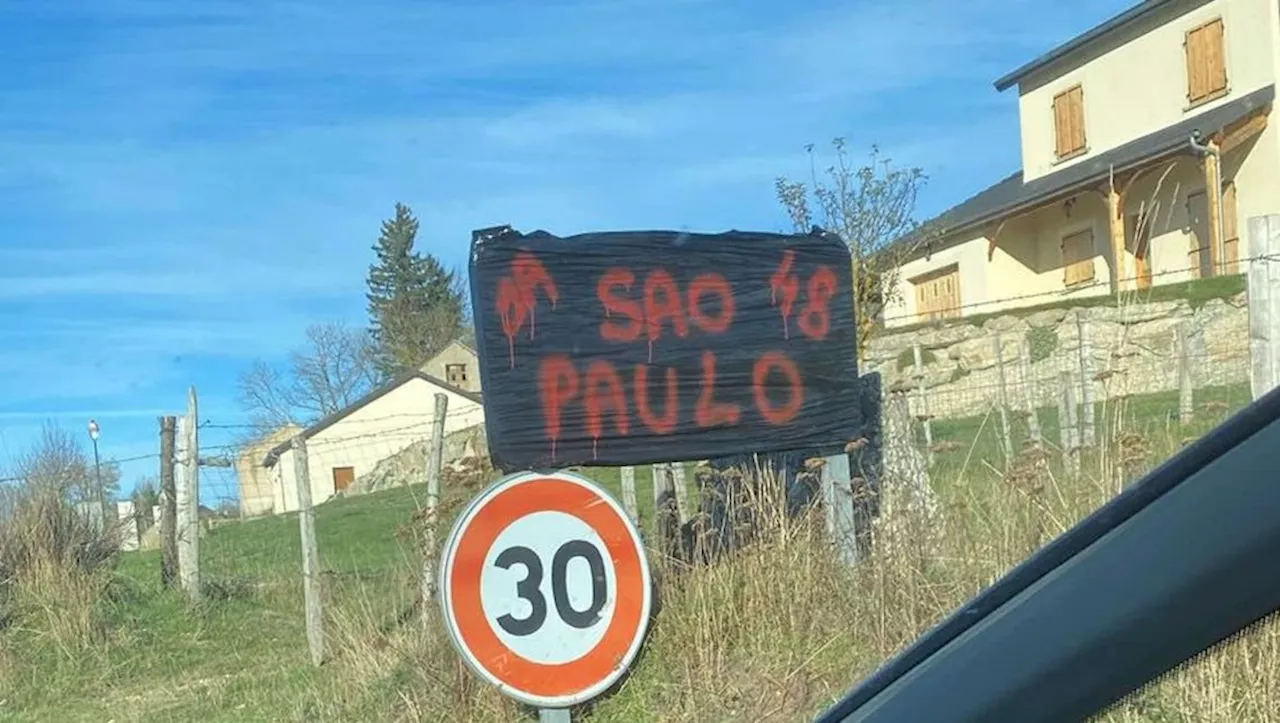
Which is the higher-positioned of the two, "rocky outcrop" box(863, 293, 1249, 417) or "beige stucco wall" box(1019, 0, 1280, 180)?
"beige stucco wall" box(1019, 0, 1280, 180)

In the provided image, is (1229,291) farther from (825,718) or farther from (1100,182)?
(825,718)

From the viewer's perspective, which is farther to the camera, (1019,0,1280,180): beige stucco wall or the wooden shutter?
(1019,0,1280,180): beige stucco wall

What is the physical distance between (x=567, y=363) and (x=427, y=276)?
8256 cm

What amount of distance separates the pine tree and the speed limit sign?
75528 mm

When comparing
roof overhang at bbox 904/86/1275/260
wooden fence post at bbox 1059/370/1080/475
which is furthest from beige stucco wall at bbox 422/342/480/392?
wooden fence post at bbox 1059/370/1080/475

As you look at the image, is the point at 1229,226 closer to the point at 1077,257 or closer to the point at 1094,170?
the point at 1094,170

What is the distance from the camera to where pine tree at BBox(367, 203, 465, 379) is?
3201 inches

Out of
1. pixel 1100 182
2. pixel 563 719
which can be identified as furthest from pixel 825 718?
pixel 1100 182

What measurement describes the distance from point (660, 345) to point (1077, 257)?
26.1m

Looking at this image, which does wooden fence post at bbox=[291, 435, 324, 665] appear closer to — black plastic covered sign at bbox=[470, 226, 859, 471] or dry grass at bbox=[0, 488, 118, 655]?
dry grass at bbox=[0, 488, 118, 655]

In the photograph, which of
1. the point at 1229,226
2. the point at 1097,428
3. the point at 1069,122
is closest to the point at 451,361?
the point at 1069,122

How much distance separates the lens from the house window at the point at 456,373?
233 ft

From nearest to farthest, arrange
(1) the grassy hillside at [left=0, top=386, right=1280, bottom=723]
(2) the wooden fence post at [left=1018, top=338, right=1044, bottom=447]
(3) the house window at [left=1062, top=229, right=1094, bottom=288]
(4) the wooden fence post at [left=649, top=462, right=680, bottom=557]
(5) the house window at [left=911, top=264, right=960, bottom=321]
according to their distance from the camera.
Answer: (1) the grassy hillside at [left=0, top=386, right=1280, bottom=723], (4) the wooden fence post at [left=649, top=462, right=680, bottom=557], (2) the wooden fence post at [left=1018, top=338, right=1044, bottom=447], (3) the house window at [left=1062, top=229, right=1094, bottom=288], (5) the house window at [left=911, top=264, right=960, bottom=321]

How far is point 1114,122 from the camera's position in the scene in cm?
2873
